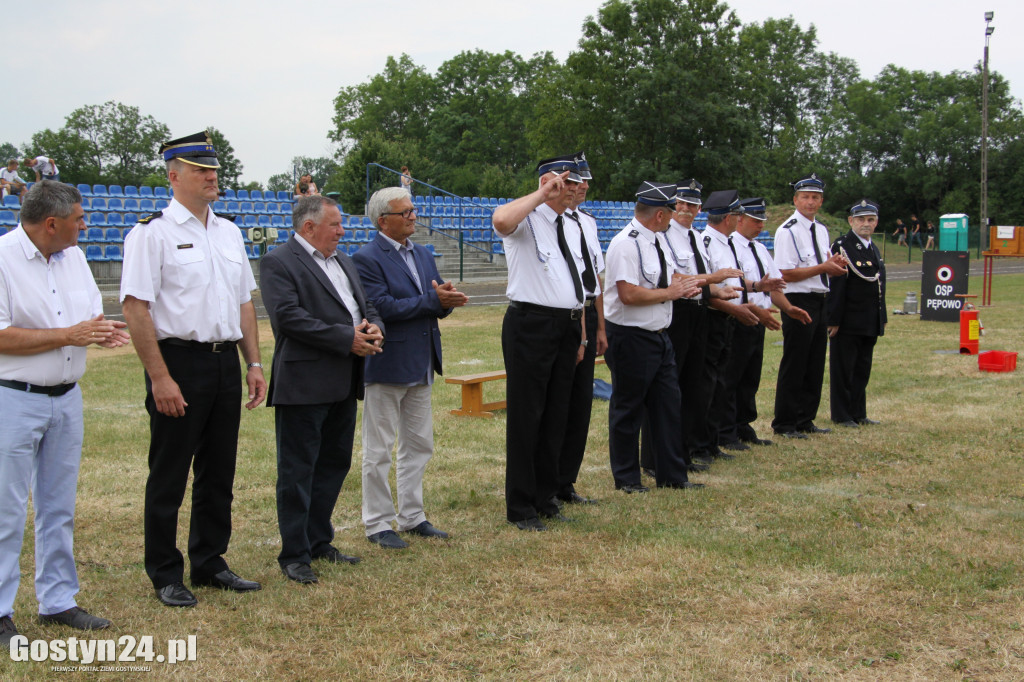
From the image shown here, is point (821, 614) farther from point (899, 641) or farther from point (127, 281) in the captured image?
point (127, 281)

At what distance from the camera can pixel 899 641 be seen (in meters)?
3.91

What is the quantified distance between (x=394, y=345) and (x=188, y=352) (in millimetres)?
1301

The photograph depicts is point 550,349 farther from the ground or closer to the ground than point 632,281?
closer to the ground

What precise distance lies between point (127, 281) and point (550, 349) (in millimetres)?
2511

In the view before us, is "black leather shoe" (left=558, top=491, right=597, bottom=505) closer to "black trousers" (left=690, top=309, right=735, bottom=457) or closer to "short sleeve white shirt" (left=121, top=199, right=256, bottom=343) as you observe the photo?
"black trousers" (left=690, top=309, right=735, bottom=457)

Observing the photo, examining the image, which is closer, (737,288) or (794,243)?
(737,288)

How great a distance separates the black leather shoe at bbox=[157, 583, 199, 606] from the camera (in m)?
4.32

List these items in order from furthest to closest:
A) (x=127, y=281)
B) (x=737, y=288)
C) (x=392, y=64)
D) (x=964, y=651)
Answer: (x=392, y=64) → (x=737, y=288) → (x=127, y=281) → (x=964, y=651)

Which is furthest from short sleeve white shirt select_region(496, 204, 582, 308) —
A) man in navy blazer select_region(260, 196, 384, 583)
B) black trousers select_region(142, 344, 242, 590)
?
black trousers select_region(142, 344, 242, 590)

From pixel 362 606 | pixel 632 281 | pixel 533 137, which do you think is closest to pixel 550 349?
pixel 632 281

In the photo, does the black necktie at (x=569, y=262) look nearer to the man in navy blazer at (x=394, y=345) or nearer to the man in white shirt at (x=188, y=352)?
the man in navy blazer at (x=394, y=345)

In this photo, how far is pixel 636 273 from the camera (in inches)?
254

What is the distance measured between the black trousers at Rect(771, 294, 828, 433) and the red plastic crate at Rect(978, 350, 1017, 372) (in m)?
4.29

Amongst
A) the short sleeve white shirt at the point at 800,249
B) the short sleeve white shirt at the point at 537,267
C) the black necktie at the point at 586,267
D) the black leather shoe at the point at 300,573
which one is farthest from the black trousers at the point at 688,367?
the black leather shoe at the point at 300,573
